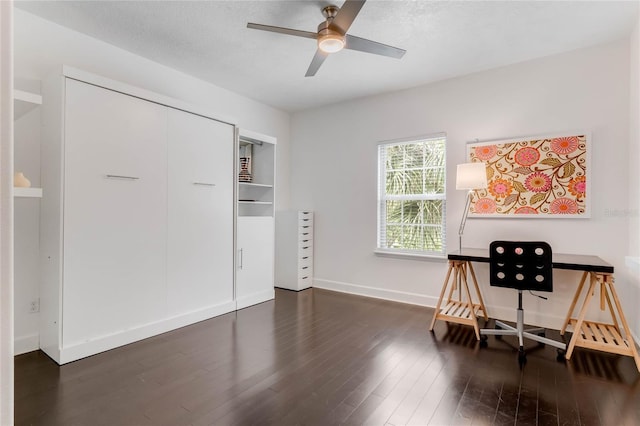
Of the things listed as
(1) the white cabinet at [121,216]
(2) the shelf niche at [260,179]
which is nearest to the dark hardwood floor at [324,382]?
(1) the white cabinet at [121,216]

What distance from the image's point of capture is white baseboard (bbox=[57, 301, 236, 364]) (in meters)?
2.34

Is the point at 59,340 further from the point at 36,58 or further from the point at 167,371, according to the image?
the point at 36,58

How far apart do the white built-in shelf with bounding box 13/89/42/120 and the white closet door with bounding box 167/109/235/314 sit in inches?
38.7

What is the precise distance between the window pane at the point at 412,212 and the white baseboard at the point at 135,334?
2.39 metres

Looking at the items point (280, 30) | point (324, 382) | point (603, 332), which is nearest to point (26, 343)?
point (324, 382)

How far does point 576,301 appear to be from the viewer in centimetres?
276

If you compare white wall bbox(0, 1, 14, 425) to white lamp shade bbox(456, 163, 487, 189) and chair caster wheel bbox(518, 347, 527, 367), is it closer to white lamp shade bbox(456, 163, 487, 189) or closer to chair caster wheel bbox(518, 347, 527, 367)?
chair caster wheel bbox(518, 347, 527, 367)

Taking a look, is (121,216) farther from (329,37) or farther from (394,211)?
(394,211)

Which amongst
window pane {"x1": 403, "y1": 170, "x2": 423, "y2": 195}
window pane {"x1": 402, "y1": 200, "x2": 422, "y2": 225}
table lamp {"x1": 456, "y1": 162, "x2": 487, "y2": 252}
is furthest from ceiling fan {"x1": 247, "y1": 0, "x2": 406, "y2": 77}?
window pane {"x1": 402, "y1": 200, "x2": 422, "y2": 225}

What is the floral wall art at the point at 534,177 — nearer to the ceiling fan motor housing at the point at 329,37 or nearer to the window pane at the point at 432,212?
the window pane at the point at 432,212

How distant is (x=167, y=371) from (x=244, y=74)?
3.08m

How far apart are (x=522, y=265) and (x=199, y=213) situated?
2984 mm

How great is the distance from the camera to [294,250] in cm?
453

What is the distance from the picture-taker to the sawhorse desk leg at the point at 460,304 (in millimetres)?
2930
